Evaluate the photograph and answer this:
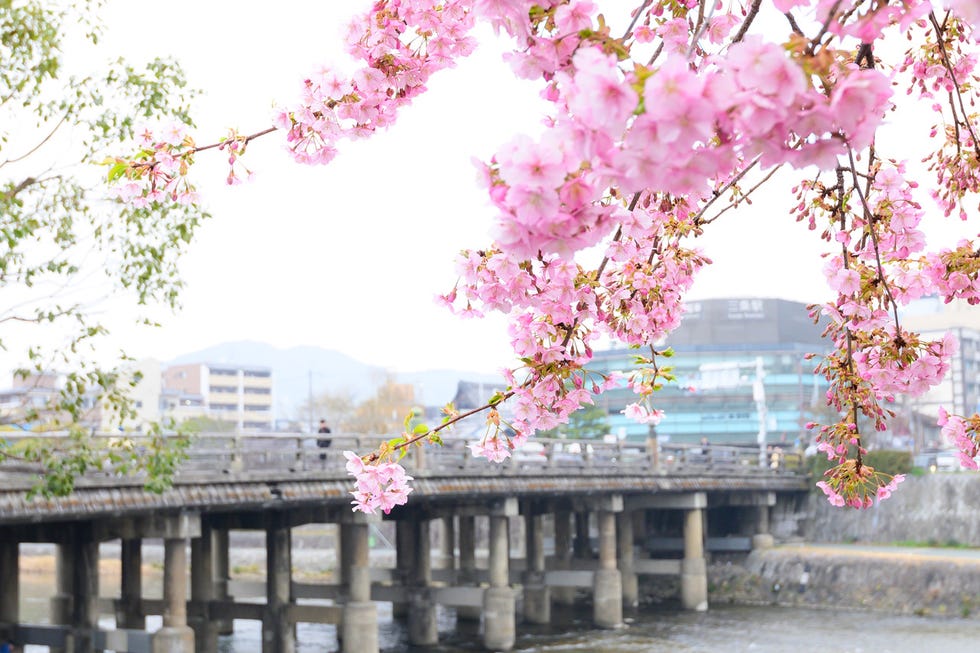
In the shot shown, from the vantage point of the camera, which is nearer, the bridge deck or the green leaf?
the green leaf

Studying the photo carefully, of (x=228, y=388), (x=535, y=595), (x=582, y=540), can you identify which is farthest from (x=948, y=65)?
(x=228, y=388)

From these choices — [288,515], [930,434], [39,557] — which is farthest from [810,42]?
[930,434]

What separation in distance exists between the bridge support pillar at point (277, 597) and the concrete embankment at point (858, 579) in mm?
12984

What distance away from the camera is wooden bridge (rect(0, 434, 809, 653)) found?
664 inches

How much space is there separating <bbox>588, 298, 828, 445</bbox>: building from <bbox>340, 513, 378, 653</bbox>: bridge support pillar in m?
55.5

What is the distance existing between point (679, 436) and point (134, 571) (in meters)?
61.3

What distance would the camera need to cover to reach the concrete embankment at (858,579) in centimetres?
2678

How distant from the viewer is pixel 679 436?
8038cm

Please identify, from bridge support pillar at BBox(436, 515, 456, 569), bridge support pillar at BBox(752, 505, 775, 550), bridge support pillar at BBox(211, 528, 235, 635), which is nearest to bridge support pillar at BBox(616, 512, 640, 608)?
bridge support pillar at BBox(436, 515, 456, 569)

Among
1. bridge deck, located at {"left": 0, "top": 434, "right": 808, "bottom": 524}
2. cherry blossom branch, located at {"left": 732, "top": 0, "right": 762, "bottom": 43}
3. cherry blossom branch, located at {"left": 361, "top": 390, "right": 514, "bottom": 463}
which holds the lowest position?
bridge deck, located at {"left": 0, "top": 434, "right": 808, "bottom": 524}

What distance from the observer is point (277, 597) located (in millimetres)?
21188

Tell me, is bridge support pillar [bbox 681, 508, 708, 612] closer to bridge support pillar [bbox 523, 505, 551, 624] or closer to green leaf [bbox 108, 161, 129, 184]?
bridge support pillar [bbox 523, 505, 551, 624]

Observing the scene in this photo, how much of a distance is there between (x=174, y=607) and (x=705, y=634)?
11.2m

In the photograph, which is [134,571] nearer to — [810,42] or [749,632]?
[749,632]
